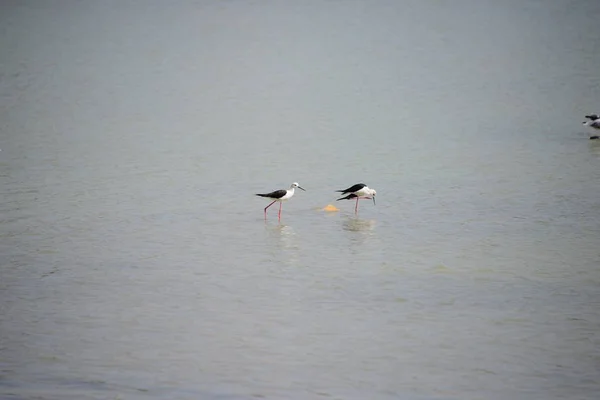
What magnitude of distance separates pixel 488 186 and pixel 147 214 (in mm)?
6503

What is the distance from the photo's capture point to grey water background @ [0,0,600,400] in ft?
30.9

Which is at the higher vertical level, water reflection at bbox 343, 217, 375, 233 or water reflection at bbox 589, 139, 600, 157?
water reflection at bbox 589, 139, 600, 157

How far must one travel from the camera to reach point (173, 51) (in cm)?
4444

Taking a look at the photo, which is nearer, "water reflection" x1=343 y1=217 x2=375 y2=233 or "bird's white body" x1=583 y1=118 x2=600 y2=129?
"water reflection" x1=343 y1=217 x2=375 y2=233

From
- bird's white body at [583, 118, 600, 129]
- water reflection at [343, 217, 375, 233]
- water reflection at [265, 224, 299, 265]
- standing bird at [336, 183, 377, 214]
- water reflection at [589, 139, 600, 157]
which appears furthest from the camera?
bird's white body at [583, 118, 600, 129]

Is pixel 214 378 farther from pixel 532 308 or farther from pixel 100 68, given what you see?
pixel 100 68

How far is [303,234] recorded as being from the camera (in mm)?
14859

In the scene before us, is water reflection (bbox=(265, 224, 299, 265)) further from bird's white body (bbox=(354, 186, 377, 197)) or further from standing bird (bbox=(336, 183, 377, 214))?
bird's white body (bbox=(354, 186, 377, 197))

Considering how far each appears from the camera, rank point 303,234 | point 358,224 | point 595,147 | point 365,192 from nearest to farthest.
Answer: point 303,234, point 358,224, point 365,192, point 595,147

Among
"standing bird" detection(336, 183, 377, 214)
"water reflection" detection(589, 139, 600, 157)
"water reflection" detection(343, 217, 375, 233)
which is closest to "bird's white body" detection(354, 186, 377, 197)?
"standing bird" detection(336, 183, 377, 214)

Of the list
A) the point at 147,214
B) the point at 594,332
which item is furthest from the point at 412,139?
the point at 594,332

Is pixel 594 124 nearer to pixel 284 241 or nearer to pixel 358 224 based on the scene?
pixel 358 224

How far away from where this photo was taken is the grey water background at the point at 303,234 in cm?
941

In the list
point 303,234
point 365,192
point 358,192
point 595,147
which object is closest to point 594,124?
point 595,147
